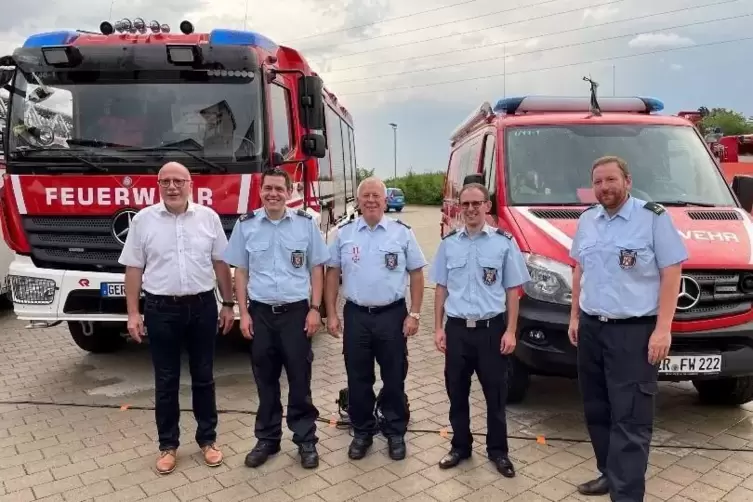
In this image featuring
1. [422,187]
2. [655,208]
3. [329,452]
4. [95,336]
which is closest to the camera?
[655,208]

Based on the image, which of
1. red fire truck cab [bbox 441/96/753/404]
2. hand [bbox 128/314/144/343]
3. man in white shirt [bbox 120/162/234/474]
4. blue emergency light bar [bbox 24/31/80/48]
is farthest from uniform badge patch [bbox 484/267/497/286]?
blue emergency light bar [bbox 24/31/80/48]

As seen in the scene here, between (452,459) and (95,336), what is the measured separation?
158 inches

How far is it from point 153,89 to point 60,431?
264 cm

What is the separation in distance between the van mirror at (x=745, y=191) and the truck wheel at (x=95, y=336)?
5.56 metres

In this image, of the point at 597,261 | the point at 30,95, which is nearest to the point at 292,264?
the point at 597,261

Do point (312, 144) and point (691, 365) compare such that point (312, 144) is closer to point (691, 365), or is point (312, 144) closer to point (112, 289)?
point (112, 289)

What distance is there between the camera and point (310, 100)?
5.50m

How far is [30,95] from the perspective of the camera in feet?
17.0

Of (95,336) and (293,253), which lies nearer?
(293,253)

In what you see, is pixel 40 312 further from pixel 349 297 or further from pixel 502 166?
pixel 502 166

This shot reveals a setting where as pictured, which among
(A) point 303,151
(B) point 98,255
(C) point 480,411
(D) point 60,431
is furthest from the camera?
(A) point 303,151

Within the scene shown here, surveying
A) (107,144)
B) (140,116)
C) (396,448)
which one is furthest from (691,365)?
(107,144)

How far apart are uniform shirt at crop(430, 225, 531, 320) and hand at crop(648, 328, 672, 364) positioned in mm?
792

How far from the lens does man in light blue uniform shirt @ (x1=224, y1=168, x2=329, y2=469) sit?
12.6 ft
